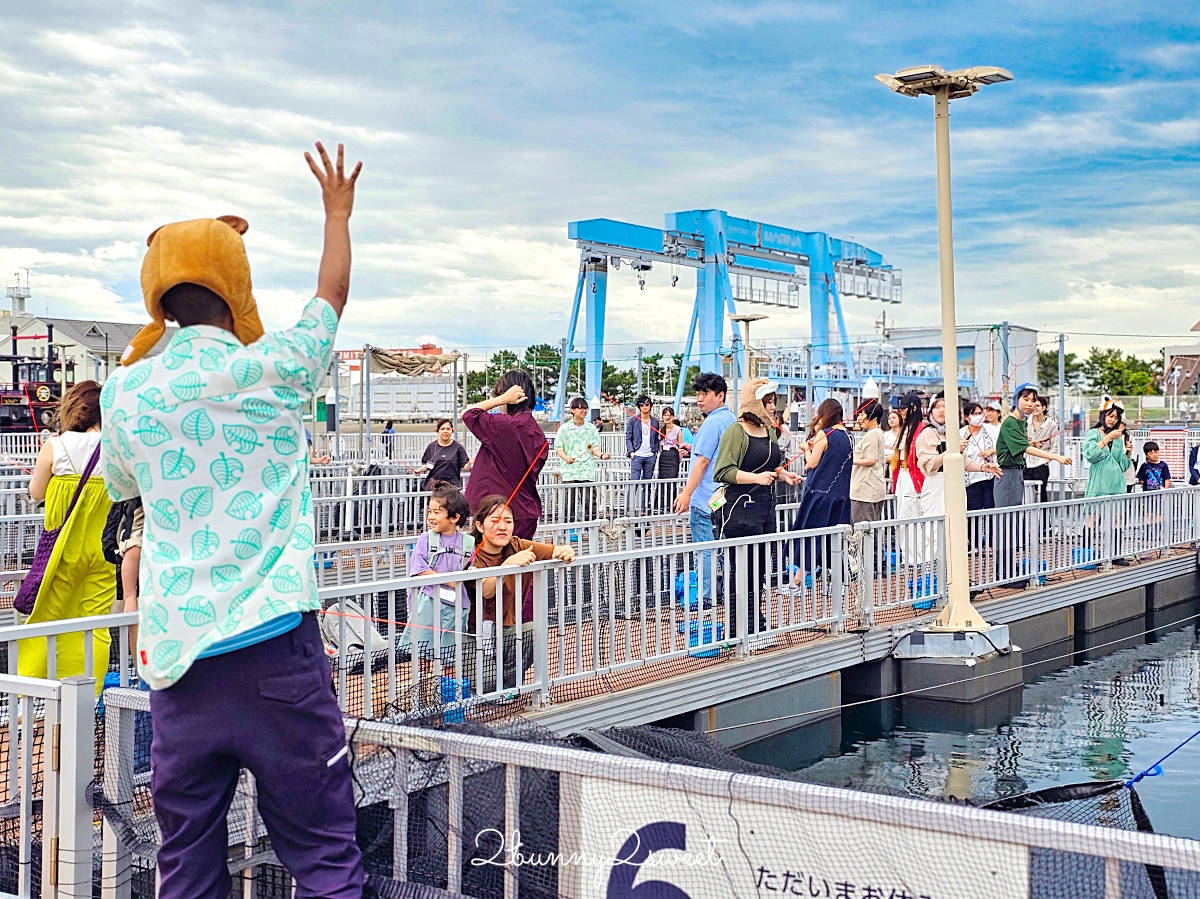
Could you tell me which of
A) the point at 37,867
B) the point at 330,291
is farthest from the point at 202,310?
the point at 37,867

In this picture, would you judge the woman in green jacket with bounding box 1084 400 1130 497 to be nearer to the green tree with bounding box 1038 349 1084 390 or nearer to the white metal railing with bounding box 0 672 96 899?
the white metal railing with bounding box 0 672 96 899

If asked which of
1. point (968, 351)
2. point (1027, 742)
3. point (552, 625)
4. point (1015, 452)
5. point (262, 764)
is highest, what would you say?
point (968, 351)

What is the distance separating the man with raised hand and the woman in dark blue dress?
7.68m

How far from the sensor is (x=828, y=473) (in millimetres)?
10312

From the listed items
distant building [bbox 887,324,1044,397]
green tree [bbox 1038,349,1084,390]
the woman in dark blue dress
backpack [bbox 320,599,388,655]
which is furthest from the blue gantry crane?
green tree [bbox 1038,349,1084,390]

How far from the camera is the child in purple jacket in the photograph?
20.8 ft

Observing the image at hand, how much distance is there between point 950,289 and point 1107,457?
6.93 metres

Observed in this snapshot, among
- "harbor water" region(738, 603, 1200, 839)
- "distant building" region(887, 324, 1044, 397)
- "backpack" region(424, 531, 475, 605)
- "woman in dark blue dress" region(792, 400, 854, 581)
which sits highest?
"distant building" region(887, 324, 1044, 397)

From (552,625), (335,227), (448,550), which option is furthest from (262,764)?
(552,625)

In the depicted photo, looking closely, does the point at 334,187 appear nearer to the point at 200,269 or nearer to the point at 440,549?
the point at 200,269

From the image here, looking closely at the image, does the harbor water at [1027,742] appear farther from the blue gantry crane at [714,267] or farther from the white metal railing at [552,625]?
the blue gantry crane at [714,267]

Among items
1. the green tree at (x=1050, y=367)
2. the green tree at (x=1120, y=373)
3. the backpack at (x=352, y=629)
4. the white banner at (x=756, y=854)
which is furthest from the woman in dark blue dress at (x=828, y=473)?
the green tree at (x=1050, y=367)

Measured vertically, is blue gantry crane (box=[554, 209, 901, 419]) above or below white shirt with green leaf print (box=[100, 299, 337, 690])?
above

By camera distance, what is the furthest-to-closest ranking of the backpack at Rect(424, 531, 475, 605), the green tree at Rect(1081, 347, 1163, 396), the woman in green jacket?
the green tree at Rect(1081, 347, 1163, 396)
the woman in green jacket
the backpack at Rect(424, 531, 475, 605)
